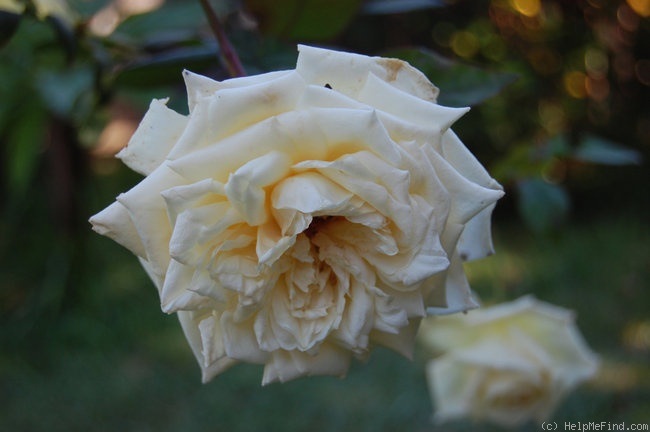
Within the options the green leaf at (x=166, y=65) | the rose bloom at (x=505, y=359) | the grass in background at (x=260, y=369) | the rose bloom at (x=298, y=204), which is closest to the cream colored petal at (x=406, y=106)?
the rose bloom at (x=298, y=204)

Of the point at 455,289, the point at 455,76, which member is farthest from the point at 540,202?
the point at 455,289

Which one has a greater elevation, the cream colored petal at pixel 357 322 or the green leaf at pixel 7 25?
the green leaf at pixel 7 25

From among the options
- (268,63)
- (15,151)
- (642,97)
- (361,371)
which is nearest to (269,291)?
(268,63)

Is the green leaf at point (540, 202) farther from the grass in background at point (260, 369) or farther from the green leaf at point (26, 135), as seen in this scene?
the grass in background at point (260, 369)

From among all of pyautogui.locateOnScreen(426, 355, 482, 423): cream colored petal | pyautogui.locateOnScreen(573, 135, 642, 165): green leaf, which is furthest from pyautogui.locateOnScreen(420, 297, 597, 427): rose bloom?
pyautogui.locateOnScreen(573, 135, 642, 165): green leaf

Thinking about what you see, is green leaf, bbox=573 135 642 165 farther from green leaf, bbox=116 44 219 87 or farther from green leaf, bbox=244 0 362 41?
green leaf, bbox=116 44 219 87

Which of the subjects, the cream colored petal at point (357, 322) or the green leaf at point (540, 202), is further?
the green leaf at point (540, 202)
